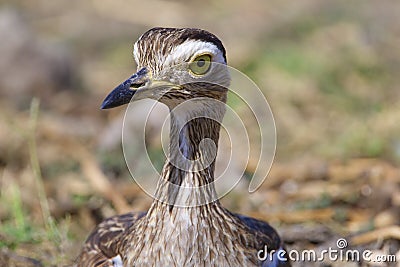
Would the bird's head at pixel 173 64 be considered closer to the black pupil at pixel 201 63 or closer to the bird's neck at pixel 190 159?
the black pupil at pixel 201 63

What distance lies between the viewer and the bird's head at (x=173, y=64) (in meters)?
4.05

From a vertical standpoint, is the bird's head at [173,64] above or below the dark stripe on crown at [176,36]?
below

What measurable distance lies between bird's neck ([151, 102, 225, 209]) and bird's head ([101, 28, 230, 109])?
0.18m

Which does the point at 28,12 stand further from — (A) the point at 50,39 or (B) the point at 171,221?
(B) the point at 171,221

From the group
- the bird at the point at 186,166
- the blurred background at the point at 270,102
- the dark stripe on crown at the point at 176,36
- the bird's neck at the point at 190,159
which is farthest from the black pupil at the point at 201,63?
the blurred background at the point at 270,102

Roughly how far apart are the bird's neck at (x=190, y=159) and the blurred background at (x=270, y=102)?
1.09m

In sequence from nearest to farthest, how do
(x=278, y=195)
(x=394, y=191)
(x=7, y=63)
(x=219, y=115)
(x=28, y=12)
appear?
(x=219, y=115), (x=394, y=191), (x=278, y=195), (x=7, y=63), (x=28, y=12)

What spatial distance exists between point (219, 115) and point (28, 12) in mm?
9739

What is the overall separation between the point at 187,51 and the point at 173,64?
97mm

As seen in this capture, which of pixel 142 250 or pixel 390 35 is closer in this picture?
pixel 142 250

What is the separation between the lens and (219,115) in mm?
4395

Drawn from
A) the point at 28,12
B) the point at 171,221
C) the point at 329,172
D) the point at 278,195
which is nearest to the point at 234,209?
the point at 278,195

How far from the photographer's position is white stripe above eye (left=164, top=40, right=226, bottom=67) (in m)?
4.05

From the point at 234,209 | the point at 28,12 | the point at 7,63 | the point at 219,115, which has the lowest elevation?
the point at 234,209
